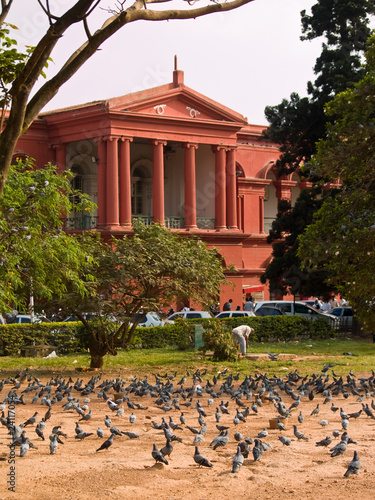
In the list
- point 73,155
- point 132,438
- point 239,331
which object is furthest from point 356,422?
point 73,155

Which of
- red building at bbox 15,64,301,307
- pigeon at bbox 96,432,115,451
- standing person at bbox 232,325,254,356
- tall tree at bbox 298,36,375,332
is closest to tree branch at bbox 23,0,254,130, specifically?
pigeon at bbox 96,432,115,451

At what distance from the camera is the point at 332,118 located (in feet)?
86.3

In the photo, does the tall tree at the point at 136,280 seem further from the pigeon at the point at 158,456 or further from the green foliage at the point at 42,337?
the pigeon at the point at 158,456

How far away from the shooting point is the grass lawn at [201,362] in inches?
663

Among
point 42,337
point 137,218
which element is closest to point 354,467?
point 42,337

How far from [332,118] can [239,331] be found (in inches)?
417

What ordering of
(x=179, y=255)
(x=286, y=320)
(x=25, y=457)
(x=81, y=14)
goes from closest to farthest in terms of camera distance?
(x=81, y=14) < (x=25, y=457) < (x=179, y=255) < (x=286, y=320)

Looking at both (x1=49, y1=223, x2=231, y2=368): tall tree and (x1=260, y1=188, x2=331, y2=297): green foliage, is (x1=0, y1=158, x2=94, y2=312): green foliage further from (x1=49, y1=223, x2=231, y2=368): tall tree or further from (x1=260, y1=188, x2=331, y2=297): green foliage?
(x1=260, y1=188, x2=331, y2=297): green foliage

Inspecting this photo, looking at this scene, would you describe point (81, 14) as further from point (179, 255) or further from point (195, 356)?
point (195, 356)

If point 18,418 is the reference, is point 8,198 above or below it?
above

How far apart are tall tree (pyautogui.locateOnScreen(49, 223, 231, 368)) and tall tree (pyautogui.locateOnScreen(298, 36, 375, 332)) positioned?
3.41 metres

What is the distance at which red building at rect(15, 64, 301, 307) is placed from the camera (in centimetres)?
3162

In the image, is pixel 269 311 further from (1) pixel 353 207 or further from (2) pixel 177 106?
(1) pixel 353 207

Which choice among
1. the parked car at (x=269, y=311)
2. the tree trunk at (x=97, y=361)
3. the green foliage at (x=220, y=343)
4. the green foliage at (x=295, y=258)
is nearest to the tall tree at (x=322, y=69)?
the green foliage at (x=295, y=258)
